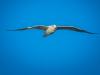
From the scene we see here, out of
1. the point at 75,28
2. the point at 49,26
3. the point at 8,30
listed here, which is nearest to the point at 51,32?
the point at 49,26

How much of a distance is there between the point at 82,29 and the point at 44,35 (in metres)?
0.60

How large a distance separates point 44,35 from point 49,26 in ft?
0.52

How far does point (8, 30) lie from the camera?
384 cm

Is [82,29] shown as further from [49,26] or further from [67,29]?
[49,26]

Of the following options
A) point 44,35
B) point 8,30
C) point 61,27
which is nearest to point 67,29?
point 61,27

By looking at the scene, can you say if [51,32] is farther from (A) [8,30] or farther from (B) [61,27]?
(A) [8,30]

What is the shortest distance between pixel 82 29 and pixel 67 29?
0.78ft

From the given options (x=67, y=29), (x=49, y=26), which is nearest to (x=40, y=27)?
(x=49, y=26)

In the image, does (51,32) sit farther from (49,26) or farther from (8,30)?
(8,30)

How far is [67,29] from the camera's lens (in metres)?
3.95

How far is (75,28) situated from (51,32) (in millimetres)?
376

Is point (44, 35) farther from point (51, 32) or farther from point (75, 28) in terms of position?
point (75, 28)

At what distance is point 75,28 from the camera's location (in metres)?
3.84

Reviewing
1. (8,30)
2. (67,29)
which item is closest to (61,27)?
(67,29)
